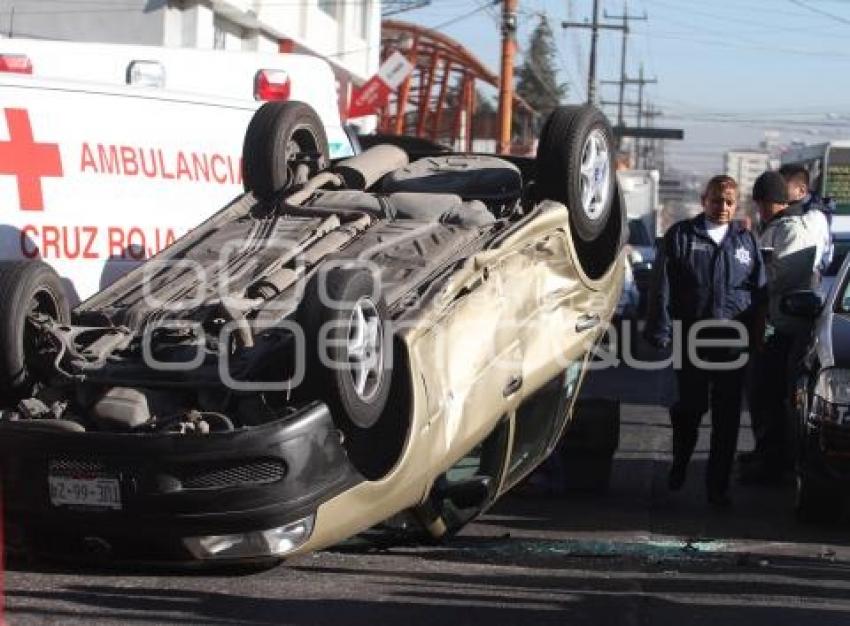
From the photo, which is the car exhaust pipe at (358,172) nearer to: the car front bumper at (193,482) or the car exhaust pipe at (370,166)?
the car exhaust pipe at (370,166)

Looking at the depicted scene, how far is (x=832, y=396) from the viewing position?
7.84 metres

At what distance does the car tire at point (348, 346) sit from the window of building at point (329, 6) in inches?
1315

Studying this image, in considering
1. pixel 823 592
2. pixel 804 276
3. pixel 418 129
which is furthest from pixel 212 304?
pixel 418 129

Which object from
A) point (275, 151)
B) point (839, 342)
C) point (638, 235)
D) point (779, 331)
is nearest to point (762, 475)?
point (779, 331)

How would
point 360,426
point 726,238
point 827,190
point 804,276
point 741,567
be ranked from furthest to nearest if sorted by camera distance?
point 827,190
point 804,276
point 726,238
point 741,567
point 360,426

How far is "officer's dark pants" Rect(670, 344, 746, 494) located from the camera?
8758mm

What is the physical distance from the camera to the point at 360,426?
6141 mm

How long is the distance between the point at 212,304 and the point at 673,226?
315 centimetres

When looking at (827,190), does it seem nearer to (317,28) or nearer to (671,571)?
(317,28)

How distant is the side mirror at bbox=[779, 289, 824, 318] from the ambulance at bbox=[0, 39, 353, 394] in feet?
12.1

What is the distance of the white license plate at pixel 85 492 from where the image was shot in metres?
5.95

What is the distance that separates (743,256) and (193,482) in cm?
404

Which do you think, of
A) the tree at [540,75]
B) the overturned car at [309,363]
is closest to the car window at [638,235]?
the overturned car at [309,363]

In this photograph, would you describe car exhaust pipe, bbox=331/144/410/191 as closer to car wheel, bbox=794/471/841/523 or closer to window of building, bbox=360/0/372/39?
car wheel, bbox=794/471/841/523
